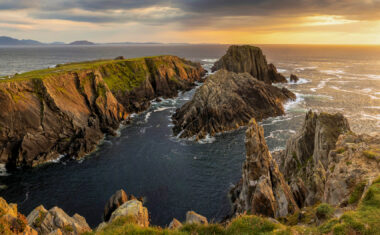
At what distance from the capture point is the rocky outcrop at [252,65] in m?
134

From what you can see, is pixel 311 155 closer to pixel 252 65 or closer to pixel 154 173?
pixel 154 173

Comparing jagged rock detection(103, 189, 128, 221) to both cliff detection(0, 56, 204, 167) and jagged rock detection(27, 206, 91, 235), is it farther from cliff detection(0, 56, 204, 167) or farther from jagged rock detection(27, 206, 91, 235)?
cliff detection(0, 56, 204, 167)

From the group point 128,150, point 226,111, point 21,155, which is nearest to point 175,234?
point 128,150

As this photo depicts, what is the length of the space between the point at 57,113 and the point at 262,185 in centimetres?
5838

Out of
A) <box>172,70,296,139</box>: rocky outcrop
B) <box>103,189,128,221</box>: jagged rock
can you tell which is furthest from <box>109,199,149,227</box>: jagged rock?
<box>172,70,296,139</box>: rocky outcrop

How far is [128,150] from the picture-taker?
57.8 meters

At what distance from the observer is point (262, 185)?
2588cm

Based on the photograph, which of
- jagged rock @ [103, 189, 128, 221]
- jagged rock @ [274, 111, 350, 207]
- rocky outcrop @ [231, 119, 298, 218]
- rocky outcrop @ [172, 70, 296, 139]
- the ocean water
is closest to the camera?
rocky outcrop @ [231, 119, 298, 218]

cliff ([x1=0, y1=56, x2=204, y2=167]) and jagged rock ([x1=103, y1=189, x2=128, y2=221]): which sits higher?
cliff ([x1=0, y1=56, x2=204, y2=167])

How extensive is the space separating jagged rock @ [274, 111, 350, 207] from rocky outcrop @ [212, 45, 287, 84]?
10042 centimetres

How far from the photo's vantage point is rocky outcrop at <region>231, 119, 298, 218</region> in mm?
25078

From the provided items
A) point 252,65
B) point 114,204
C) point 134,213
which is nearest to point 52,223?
point 134,213

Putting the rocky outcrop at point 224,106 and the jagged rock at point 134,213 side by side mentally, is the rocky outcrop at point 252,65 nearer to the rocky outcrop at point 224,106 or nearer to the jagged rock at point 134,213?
the rocky outcrop at point 224,106

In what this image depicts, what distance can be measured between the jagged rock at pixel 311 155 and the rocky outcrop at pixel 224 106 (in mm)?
29681
